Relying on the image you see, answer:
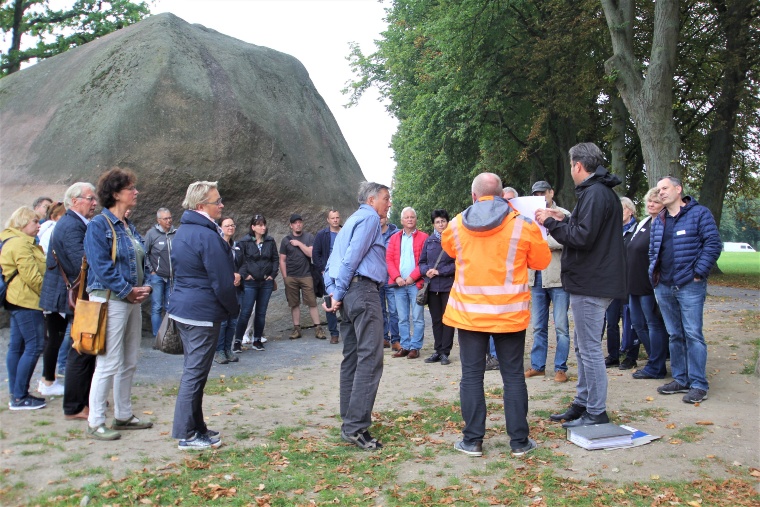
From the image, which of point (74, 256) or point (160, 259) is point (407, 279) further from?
point (74, 256)

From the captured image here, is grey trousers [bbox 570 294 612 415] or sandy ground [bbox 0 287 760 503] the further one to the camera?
grey trousers [bbox 570 294 612 415]

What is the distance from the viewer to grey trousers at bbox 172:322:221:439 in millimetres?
5059

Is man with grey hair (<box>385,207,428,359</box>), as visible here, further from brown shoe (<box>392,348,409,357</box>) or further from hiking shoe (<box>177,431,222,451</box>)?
hiking shoe (<box>177,431,222,451</box>)

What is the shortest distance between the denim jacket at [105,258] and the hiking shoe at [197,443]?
1.34 meters

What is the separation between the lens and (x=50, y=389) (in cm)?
654

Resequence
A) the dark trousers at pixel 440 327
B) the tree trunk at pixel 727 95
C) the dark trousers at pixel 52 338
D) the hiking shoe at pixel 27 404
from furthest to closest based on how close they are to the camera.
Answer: the tree trunk at pixel 727 95 < the dark trousers at pixel 440 327 < the dark trousers at pixel 52 338 < the hiking shoe at pixel 27 404

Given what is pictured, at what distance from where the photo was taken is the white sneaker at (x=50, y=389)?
651cm

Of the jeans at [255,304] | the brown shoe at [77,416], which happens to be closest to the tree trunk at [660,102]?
the jeans at [255,304]

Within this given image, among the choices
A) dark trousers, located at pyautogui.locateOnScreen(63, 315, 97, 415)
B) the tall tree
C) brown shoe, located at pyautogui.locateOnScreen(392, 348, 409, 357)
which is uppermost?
the tall tree

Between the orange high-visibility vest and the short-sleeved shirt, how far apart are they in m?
6.12

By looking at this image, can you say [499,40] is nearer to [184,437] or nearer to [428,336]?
[428,336]

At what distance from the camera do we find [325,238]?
10641 mm

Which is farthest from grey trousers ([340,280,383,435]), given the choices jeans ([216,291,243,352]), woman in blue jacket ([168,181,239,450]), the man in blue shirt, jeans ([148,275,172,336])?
jeans ([148,275,172,336])

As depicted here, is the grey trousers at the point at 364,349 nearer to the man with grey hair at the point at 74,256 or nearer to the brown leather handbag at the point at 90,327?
the brown leather handbag at the point at 90,327
